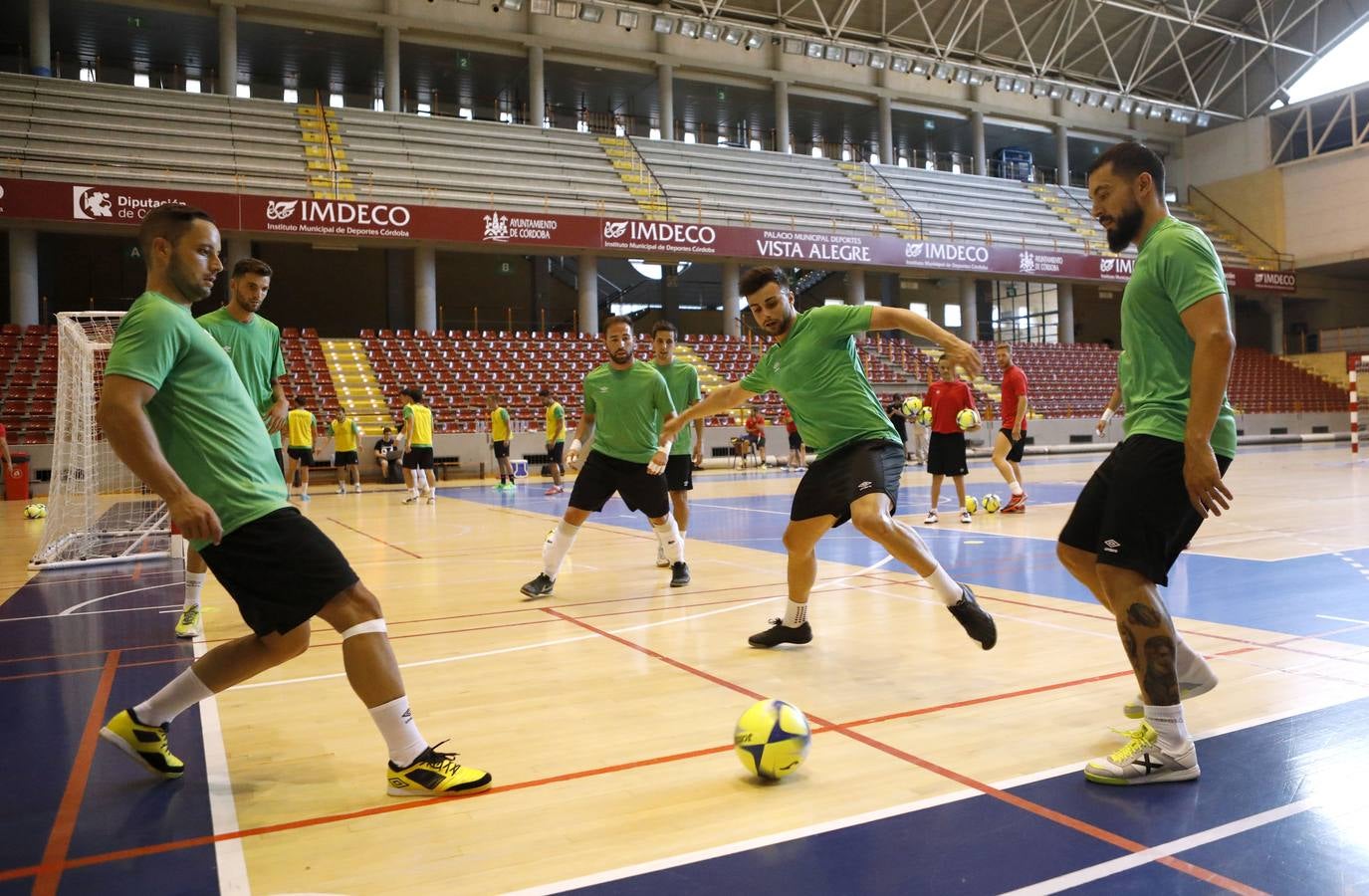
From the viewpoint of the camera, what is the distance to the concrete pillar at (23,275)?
981 inches

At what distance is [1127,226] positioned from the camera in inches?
125

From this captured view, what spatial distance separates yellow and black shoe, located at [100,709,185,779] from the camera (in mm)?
3186

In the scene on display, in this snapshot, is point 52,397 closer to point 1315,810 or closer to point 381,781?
point 381,781

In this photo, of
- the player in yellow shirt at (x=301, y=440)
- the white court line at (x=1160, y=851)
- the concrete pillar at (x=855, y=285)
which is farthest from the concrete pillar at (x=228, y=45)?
the white court line at (x=1160, y=851)

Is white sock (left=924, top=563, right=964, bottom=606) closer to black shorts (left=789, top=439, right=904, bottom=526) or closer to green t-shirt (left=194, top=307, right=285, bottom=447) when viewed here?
black shorts (left=789, top=439, right=904, bottom=526)

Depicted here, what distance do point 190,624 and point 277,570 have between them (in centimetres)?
333

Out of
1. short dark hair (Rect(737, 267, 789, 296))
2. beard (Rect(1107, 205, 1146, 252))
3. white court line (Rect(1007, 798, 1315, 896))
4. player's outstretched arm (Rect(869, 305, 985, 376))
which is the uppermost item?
short dark hair (Rect(737, 267, 789, 296))

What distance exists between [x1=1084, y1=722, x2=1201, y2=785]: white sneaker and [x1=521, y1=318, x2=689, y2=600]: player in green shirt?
14.1 feet

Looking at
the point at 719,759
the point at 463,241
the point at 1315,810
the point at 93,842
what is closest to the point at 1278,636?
the point at 1315,810

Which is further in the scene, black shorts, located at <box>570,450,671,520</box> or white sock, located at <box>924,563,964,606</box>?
black shorts, located at <box>570,450,671,520</box>

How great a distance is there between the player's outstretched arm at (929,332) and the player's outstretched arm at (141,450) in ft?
8.87

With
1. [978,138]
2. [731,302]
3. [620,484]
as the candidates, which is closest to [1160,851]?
[620,484]

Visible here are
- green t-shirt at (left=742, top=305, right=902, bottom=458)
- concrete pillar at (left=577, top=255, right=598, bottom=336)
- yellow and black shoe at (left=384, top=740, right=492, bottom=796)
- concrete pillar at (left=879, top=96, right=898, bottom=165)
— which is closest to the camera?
yellow and black shoe at (left=384, top=740, right=492, bottom=796)

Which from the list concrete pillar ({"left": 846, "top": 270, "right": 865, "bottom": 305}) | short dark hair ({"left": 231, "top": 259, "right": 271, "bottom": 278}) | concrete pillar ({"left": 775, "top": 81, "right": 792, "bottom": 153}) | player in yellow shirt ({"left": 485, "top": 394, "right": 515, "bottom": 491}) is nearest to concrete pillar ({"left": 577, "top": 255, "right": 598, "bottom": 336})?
concrete pillar ({"left": 846, "top": 270, "right": 865, "bottom": 305})
